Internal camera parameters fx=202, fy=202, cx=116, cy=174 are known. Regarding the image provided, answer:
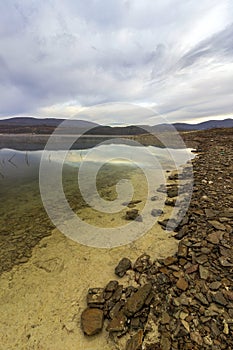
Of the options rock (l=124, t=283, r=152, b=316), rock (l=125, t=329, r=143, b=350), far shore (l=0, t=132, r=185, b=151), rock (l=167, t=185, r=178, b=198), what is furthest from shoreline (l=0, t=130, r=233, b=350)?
far shore (l=0, t=132, r=185, b=151)

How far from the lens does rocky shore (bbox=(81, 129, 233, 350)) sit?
3395mm

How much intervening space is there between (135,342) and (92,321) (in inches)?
36.1

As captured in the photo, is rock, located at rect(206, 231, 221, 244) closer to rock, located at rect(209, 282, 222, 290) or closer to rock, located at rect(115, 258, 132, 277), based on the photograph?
rock, located at rect(209, 282, 222, 290)

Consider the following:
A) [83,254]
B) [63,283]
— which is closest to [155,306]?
[63,283]

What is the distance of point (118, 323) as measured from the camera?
374 centimetres

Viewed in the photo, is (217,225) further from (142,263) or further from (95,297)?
(95,297)

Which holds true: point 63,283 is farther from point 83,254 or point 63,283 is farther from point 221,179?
point 221,179

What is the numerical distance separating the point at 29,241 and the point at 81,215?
7.95 feet

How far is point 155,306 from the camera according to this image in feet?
13.1

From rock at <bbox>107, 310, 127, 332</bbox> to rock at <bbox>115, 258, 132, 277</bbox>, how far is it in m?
1.25

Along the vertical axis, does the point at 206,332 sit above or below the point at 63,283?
above

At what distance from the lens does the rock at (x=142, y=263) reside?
17.0ft

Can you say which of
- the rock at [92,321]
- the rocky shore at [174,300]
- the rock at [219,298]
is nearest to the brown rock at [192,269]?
the rocky shore at [174,300]

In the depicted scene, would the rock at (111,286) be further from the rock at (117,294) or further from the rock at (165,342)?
the rock at (165,342)
